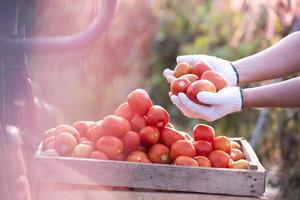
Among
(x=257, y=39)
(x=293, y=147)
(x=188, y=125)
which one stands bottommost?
(x=188, y=125)

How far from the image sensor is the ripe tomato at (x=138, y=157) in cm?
289

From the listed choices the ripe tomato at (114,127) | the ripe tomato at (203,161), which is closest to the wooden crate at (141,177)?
the ripe tomato at (203,161)

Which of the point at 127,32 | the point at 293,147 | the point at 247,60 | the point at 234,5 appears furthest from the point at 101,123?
the point at 127,32

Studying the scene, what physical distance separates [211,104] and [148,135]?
0.86 feet

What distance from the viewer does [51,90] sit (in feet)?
23.5

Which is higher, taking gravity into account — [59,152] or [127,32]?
[59,152]

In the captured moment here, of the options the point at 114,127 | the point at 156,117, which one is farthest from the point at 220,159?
the point at 114,127

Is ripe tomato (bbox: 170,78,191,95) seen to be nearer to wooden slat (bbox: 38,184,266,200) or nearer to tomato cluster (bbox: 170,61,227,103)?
tomato cluster (bbox: 170,61,227,103)

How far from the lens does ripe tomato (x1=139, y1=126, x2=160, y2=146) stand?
9.77 ft

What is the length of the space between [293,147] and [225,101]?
11.9 feet

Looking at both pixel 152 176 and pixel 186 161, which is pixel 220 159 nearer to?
pixel 186 161

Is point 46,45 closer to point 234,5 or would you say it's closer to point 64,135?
point 64,135

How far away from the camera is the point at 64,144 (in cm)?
289

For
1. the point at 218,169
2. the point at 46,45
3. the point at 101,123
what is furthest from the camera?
the point at 101,123
